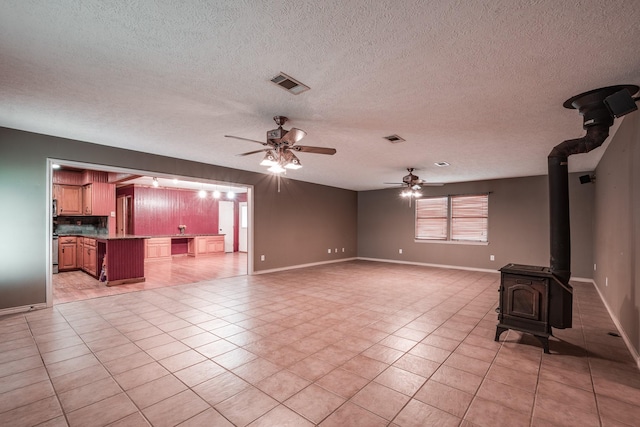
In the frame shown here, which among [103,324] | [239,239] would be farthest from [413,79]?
[239,239]

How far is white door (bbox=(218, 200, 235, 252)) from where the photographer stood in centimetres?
1167

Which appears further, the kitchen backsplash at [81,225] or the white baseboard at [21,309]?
the kitchen backsplash at [81,225]

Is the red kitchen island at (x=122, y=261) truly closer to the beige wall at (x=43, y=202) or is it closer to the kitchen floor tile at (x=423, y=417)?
the beige wall at (x=43, y=202)

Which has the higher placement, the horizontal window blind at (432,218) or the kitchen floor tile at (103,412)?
the horizontal window blind at (432,218)

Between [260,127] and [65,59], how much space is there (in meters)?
1.88

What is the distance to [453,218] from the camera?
823cm

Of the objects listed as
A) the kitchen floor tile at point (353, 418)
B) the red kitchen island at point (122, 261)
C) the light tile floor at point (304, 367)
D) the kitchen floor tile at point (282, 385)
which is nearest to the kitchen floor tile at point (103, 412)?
the light tile floor at point (304, 367)

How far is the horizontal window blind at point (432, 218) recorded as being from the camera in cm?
838

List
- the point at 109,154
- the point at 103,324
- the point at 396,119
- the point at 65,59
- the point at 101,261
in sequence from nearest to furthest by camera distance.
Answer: the point at 65,59
the point at 396,119
the point at 103,324
the point at 109,154
the point at 101,261

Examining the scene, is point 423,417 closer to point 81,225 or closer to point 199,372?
point 199,372

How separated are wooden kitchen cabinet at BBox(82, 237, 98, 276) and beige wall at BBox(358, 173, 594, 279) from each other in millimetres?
7560

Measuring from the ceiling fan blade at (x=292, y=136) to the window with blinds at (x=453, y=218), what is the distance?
21.0 feet

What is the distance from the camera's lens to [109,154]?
4750 mm

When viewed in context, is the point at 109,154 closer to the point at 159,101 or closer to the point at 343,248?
the point at 159,101
